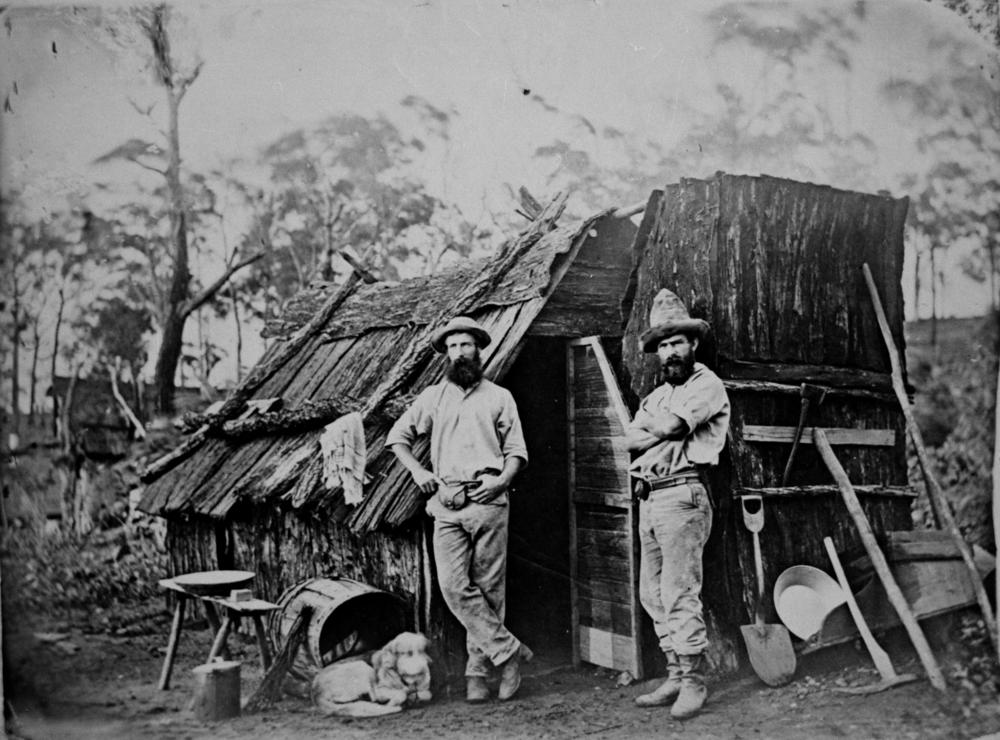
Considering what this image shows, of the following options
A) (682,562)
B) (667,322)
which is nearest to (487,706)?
(682,562)

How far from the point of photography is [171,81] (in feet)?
19.8

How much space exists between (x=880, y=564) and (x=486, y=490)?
234cm

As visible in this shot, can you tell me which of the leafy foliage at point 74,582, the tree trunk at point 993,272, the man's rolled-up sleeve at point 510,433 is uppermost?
the tree trunk at point 993,272

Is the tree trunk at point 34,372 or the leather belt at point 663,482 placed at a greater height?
the tree trunk at point 34,372

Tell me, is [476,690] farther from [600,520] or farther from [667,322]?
[667,322]

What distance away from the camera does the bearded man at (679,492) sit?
5738 millimetres

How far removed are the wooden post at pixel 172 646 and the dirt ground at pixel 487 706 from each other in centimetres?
5

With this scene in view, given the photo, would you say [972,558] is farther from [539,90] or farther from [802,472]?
[539,90]

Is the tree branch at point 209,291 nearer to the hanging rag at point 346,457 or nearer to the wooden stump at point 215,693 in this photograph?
the hanging rag at point 346,457

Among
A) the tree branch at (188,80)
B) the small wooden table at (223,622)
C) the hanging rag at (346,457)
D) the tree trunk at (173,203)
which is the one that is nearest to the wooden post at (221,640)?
the small wooden table at (223,622)

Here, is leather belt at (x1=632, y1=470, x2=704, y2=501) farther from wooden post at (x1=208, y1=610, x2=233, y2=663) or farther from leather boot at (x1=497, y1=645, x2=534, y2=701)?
wooden post at (x1=208, y1=610, x2=233, y2=663)

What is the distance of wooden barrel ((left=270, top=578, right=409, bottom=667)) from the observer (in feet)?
19.4

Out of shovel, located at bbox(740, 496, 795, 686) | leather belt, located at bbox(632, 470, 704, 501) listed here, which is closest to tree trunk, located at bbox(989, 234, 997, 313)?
leather belt, located at bbox(632, 470, 704, 501)

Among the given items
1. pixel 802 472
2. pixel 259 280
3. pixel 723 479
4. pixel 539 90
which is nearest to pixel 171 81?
pixel 259 280
